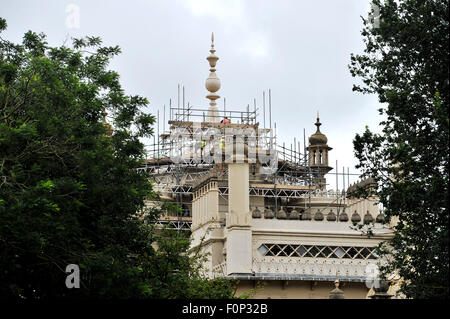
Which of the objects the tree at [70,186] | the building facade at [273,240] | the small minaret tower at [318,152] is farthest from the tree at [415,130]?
the small minaret tower at [318,152]

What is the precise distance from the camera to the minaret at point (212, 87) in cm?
6319

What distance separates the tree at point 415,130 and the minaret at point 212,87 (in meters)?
36.0

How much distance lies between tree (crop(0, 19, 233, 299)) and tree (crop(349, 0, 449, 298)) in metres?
6.81

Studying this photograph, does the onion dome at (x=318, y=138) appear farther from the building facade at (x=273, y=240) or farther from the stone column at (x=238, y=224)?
the stone column at (x=238, y=224)

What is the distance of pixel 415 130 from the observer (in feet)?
83.2

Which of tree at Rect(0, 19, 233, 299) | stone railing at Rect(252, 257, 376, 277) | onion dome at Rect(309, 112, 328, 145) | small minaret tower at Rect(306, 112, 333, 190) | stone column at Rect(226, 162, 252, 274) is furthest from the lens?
onion dome at Rect(309, 112, 328, 145)

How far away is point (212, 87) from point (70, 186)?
40597mm

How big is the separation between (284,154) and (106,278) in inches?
1405

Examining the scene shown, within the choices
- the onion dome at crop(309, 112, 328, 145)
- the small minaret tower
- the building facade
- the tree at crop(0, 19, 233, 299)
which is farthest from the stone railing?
the onion dome at crop(309, 112, 328, 145)

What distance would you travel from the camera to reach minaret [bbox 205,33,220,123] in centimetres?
6319

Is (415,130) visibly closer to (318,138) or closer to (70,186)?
(70,186)

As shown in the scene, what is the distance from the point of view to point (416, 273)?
1006 inches

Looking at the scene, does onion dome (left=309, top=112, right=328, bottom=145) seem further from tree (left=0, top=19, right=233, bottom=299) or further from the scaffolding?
tree (left=0, top=19, right=233, bottom=299)

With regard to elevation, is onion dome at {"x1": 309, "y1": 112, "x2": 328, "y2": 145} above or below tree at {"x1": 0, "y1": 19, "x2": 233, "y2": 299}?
above
